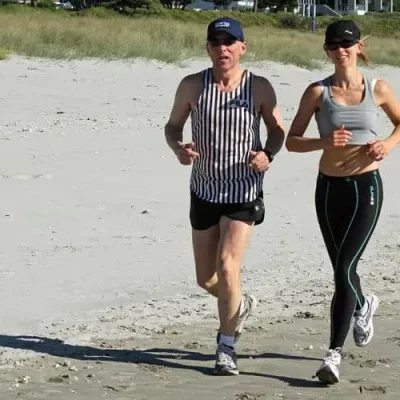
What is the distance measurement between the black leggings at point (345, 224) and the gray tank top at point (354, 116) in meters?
0.20

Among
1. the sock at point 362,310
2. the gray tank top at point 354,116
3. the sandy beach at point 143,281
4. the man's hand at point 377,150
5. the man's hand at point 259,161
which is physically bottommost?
the sandy beach at point 143,281

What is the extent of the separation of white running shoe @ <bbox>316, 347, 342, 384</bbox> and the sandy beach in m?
0.05

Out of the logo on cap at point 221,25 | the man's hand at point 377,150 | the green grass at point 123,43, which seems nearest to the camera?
the man's hand at point 377,150

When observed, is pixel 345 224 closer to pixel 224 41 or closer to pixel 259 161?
pixel 259 161

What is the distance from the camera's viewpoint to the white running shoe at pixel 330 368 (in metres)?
5.37

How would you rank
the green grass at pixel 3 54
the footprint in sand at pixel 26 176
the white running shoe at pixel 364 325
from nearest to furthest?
the white running shoe at pixel 364 325, the footprint in sand at pixel 26 176, the green grass at pixel 3 54

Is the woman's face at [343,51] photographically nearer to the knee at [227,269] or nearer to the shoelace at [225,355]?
the knee at [227,269]

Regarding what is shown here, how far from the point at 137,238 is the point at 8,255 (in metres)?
1.15

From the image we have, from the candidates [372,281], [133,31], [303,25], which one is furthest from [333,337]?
[303,25]

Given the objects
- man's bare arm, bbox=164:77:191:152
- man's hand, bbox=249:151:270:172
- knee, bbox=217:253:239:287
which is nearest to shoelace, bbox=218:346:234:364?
knee, bbox=217:253:239:287

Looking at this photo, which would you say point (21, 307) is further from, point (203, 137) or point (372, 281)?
point (372, 281)

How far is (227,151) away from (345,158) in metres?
0.58

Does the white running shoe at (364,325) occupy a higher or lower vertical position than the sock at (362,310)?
lower

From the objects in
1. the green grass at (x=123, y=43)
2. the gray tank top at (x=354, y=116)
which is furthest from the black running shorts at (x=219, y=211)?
the green grass at (x=123, y=43)
